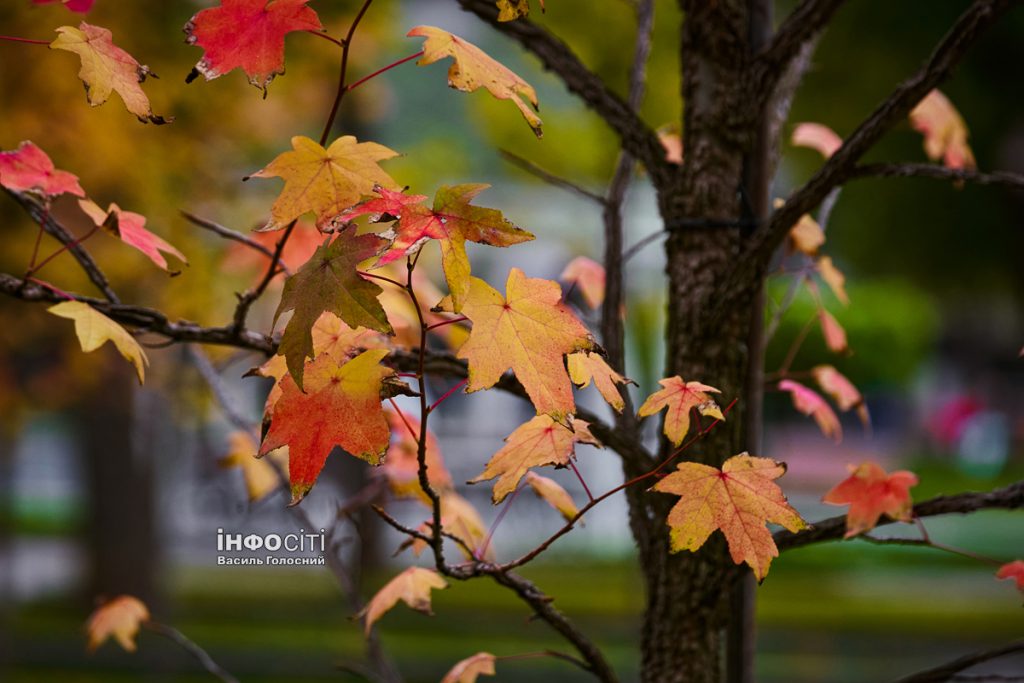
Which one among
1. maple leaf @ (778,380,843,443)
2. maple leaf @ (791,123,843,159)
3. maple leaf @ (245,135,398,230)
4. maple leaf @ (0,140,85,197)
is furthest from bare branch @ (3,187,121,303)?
maple leaf @ (791,123,843,159)

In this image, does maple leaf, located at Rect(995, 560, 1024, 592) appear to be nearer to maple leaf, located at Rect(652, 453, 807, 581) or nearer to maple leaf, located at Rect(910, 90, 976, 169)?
maple leaf, located at Rect(652, 453, 807, 581)

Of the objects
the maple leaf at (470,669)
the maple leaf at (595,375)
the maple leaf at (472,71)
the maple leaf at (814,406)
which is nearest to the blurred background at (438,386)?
the maple leaf at (470,669)

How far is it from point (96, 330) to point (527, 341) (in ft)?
1.62

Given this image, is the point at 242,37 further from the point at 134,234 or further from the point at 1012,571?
the point at 1012,571

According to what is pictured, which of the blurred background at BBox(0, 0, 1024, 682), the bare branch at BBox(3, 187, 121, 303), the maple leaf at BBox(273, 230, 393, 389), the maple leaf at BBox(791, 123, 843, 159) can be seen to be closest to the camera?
the maple leaf at BBox(273, 230, 393, 389)

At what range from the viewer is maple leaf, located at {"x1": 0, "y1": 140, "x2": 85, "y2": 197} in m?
1.19

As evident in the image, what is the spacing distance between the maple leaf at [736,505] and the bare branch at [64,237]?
67 cm

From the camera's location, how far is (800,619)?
7660 millimetres

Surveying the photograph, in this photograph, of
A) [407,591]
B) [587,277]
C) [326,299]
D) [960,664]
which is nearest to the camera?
[326,299]

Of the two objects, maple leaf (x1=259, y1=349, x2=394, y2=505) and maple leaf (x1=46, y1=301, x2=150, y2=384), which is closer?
maple leaf (x1=259, y1=349, x2=394, y2=505)

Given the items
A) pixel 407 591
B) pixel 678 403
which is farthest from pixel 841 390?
pixel 407 591

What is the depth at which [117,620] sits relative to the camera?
178 cm

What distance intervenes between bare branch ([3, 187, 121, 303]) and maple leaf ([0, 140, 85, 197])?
0.01 meters

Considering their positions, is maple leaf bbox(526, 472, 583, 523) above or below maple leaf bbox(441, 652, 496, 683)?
above
